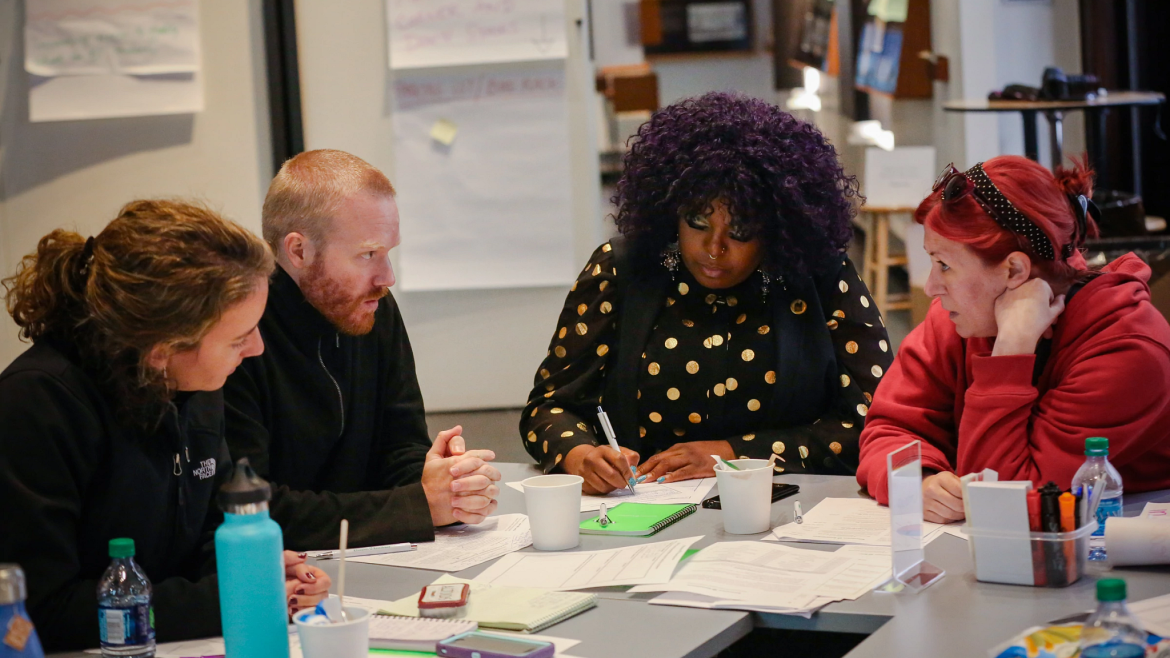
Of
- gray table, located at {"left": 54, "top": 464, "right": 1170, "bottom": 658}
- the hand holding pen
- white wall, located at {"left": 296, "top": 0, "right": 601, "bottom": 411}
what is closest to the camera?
gray table, located at {"left": 54, "top": 464, "right": 1170, "bottom": 658}

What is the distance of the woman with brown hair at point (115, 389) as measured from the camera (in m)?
1.39

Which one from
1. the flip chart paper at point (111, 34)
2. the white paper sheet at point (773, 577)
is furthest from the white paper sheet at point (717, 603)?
the flip chart paper at point (111, 34)

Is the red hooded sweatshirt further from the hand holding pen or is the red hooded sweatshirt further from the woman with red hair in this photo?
the hand holding pen

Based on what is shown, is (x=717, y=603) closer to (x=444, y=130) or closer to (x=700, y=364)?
(x=700, y=364)

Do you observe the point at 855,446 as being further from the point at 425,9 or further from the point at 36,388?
the point at 425,9

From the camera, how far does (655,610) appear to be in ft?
4.92

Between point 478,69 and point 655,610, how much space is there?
341 centimetres

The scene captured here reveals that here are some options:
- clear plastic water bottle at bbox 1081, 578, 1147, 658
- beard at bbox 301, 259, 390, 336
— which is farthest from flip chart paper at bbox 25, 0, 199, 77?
clear plastic water bottle at bbox 1081, 578, 1147, 658

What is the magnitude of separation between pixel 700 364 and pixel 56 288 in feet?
4.39

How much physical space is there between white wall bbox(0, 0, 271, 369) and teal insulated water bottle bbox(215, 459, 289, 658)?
11.7 ft

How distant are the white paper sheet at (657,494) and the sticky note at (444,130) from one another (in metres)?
2.68

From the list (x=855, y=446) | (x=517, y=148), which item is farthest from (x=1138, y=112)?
(x=855, y=446)

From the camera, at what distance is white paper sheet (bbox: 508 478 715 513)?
2.04m

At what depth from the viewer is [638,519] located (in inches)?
74.9
